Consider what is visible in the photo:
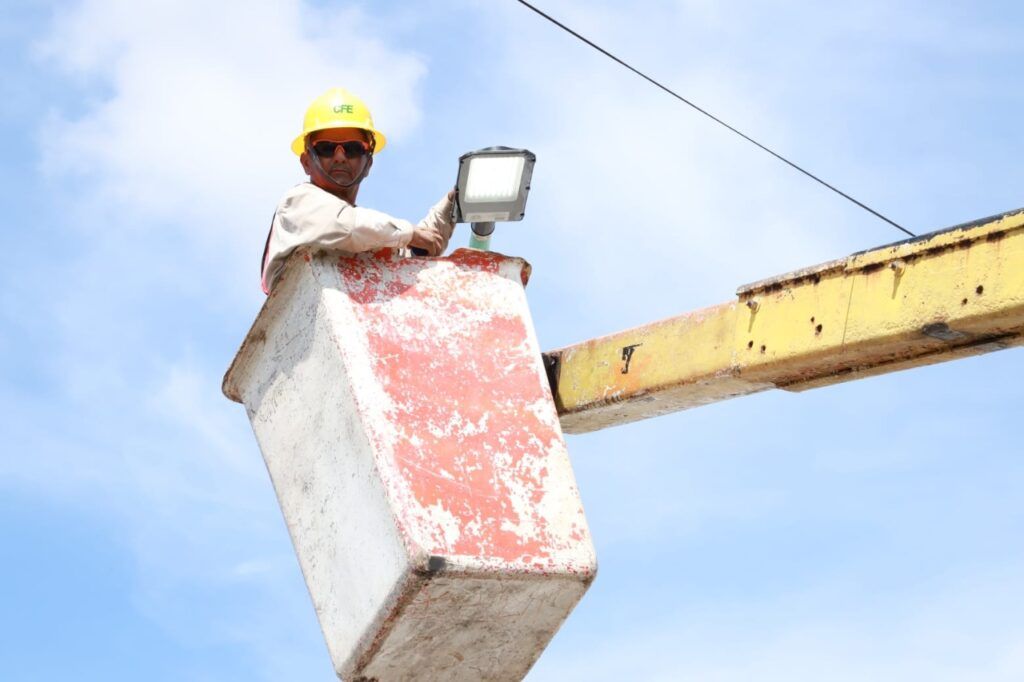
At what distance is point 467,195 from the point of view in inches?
205

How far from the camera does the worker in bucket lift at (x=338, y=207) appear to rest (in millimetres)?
4902

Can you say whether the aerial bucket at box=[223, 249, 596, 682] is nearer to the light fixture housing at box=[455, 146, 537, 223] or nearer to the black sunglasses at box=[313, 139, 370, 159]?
the light fixture housing at box=[455, 146, 537, 223]

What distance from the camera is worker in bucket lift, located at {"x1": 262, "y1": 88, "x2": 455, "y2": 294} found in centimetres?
490

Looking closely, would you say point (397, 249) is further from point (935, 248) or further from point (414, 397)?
point (935, 248)

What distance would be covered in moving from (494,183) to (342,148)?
0.71 metres

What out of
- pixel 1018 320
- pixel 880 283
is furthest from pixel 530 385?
pixel 1018 320

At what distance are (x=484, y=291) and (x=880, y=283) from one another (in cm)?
125

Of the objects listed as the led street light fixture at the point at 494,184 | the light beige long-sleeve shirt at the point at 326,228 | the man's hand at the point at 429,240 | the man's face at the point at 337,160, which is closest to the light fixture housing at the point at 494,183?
the led street light fixture at the point at 494,184

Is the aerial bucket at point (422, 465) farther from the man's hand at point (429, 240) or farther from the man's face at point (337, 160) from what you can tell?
the man's face at point (337, 160)

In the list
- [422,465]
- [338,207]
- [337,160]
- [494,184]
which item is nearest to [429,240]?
[494,184]

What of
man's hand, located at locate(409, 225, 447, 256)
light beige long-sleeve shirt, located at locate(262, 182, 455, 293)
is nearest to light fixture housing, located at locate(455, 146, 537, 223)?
man's hand, located at locate(409, 225, 447, 256)

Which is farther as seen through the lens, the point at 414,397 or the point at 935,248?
the point at 414,397

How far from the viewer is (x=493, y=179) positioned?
5.20m

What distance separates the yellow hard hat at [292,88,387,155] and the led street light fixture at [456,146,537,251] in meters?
0.65
